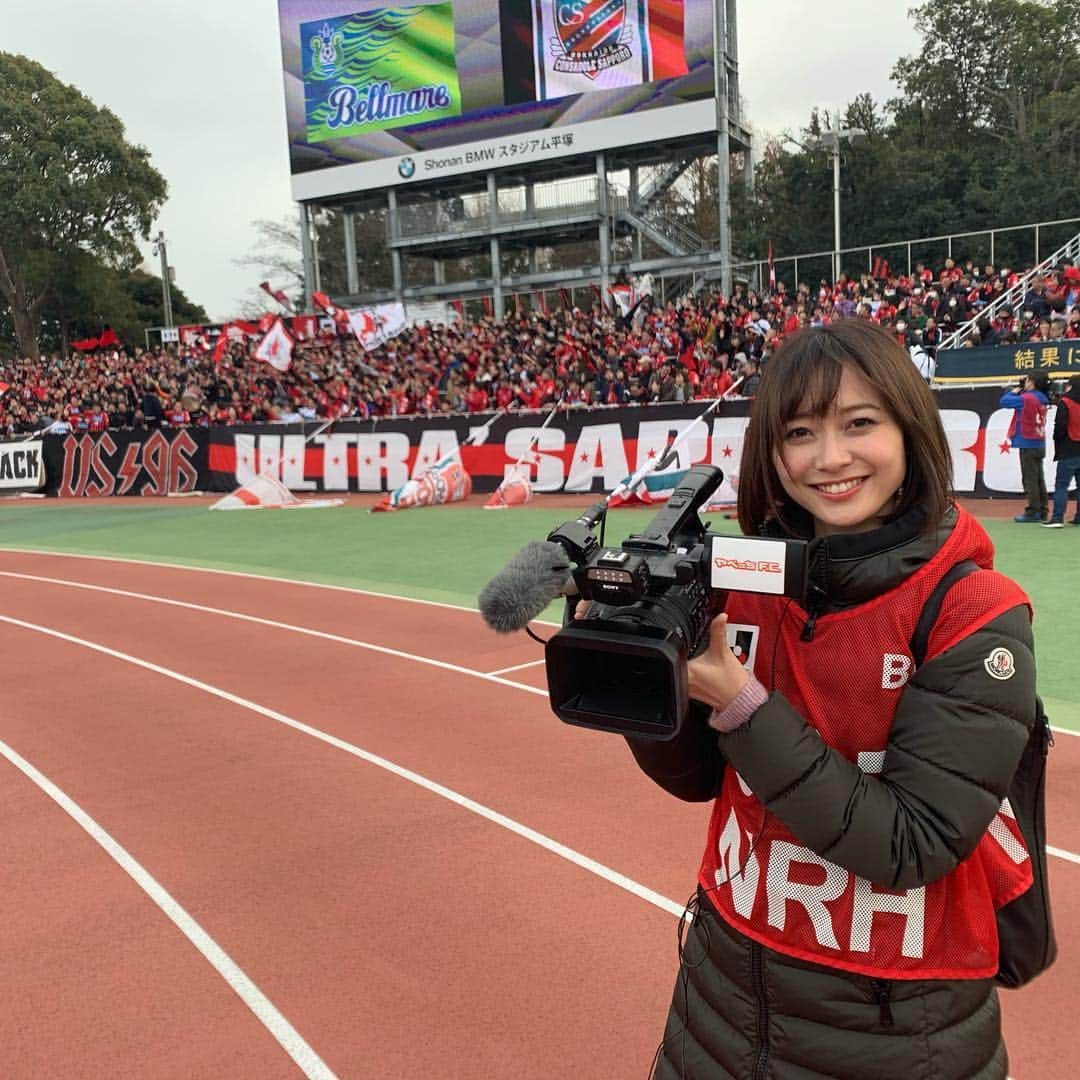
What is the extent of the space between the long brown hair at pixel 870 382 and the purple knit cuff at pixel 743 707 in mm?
372

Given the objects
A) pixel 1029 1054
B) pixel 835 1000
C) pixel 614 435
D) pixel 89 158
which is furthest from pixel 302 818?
pixel 89 158

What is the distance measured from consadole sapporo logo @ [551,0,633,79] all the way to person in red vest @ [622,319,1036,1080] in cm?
3465

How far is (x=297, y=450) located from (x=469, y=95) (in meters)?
20.8

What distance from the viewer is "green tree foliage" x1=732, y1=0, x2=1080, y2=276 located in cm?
2953

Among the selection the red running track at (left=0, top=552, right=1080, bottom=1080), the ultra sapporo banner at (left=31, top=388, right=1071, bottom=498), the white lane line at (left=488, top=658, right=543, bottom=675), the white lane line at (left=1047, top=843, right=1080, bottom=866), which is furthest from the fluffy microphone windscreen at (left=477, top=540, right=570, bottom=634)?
the ultra sapporo banner at (left=31, top=388, right=1071, bottom=498)

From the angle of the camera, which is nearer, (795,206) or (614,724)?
(614,724)

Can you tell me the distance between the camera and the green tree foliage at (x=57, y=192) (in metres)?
44.9

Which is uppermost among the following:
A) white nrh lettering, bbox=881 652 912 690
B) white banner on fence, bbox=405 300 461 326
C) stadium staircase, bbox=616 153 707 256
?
stadium staircase, bbox=616 153 707 256

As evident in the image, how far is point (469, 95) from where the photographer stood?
116 ft

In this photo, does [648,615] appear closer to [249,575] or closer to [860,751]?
[860,751]

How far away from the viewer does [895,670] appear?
138 centimetres

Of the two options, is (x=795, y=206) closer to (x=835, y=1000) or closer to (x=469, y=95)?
(x=469, y=95)

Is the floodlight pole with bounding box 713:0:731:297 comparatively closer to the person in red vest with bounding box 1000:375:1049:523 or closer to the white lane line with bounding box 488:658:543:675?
the person in red vest with bounding box 1000:375:1049:523

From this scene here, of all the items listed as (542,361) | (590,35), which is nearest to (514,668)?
(542,361)
